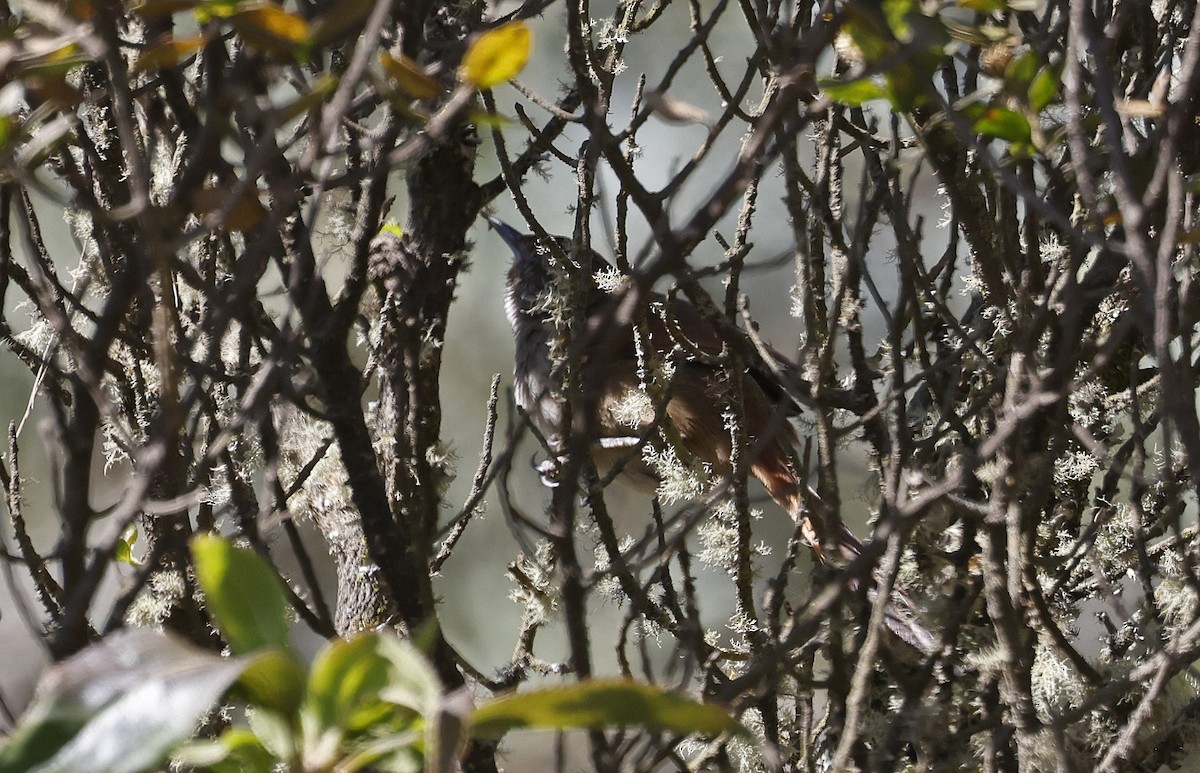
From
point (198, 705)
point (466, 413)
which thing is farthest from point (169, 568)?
point (466, 413)

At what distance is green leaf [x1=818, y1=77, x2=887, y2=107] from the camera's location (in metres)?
1.08

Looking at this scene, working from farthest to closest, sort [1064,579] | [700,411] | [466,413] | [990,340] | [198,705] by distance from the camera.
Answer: [466,413]
[700,411]
[990,340]
[1064,579]
[198,705]

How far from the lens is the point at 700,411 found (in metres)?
A: 3.65

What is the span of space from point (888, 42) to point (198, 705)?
2.63 ft

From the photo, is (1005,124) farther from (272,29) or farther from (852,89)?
(272,29)

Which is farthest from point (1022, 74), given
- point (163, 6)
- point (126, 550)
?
point (126, 550)

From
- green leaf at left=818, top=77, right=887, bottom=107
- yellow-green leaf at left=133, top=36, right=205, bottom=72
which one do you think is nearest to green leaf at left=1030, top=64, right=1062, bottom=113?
green leaf at left=818, top=77, right=887, bottom=107

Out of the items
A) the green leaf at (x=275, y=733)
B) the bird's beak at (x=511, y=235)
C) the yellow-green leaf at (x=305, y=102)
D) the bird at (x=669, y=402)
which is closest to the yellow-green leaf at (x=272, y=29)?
the yellow-green leaf at (x=305, y=102)

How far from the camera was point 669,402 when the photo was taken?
218cm

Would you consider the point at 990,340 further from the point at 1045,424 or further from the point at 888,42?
the point at 888,42

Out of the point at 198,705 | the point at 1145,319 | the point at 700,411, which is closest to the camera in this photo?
the point at 198,705

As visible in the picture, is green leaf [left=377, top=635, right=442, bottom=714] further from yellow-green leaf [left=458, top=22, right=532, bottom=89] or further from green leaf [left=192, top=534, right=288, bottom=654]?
yellow-green leaf [left=458, top=22, right=532, bottom=89]

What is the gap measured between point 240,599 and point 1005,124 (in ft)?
2.78

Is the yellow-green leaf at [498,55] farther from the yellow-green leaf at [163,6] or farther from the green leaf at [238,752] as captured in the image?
the green leaf at [238,752]
